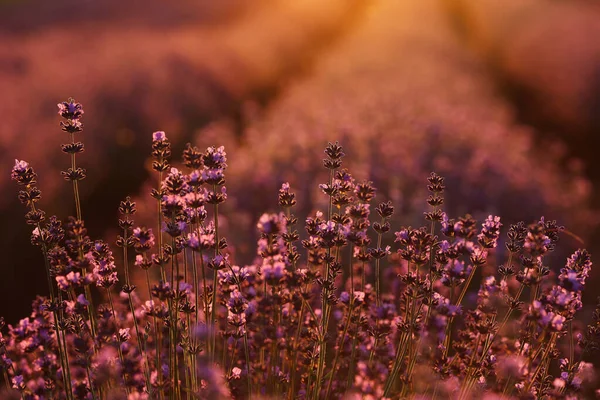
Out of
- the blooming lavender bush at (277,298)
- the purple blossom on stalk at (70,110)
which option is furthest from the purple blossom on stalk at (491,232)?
the purple blossom on stalk at (70,110)

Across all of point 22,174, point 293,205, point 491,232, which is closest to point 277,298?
point 293,205

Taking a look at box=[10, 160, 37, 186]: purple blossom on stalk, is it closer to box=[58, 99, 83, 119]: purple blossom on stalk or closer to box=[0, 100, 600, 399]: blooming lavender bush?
box=[0, 100, 600, 399]: blooming lavender bush

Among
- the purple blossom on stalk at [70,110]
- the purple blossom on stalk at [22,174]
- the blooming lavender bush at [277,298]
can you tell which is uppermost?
the purple blossom on stalk at [70,110]

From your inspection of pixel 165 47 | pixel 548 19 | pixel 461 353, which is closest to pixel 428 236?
pixel 461 353

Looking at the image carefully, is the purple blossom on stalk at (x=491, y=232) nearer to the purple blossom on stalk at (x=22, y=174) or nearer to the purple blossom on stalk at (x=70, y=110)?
the purple blossom on stalk at (x=70, y=110)

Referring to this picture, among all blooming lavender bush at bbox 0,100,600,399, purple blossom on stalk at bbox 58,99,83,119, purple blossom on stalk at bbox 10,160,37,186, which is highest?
purple blossom on stalk at bbox 58,99,83,119

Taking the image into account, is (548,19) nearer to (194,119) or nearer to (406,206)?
(194,119)

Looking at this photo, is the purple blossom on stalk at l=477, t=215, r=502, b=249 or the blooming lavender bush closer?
the blooming lavender bush

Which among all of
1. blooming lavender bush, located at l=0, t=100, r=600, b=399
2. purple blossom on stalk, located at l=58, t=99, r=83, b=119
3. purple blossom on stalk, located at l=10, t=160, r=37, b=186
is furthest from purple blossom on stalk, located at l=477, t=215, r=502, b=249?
purple blossom on stalk, located at l=10, t=160, r=37, b=186

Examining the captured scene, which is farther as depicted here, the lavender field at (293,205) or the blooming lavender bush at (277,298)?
the lavender field at (293,205)
